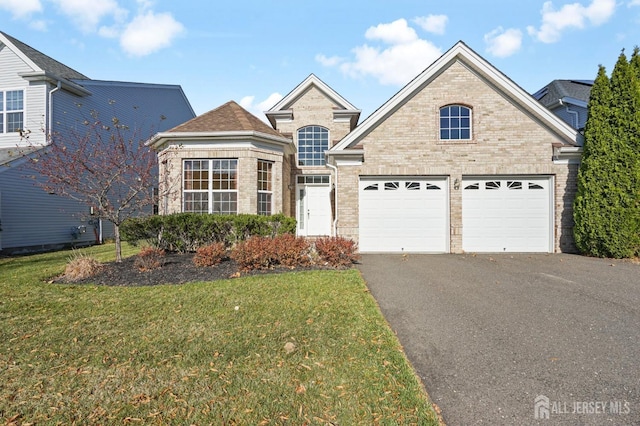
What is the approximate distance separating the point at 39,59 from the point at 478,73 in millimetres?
19459

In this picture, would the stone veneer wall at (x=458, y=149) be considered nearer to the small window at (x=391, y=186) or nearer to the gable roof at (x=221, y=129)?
the small window at (x=391, y=186)

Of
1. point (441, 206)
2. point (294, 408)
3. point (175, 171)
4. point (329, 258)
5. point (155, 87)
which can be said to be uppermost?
point (155, 87)

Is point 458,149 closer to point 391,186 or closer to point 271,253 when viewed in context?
point 391,186

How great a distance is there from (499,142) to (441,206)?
2864 millimetres

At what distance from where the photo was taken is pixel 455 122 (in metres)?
10.6

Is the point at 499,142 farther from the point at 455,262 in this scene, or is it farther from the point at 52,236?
the point at 52,236

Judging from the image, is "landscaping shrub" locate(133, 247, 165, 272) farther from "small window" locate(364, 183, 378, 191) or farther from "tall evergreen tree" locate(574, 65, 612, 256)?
"tall evergreen tree" locate(574, 65, 612, 256)

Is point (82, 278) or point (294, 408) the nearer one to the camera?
point (294, 408)

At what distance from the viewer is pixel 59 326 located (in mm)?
4363

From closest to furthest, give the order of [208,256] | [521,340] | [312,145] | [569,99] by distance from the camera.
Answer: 1. [521,340]
2. [208,256]
3. [312,145]
4. [569,99]

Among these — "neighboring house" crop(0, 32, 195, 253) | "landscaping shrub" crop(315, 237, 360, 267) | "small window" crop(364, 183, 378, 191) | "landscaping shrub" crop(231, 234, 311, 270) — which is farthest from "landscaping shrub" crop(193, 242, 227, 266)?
"neighboring house" crop(0, 32, 195, 253)

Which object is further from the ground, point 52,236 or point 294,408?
point 52,236

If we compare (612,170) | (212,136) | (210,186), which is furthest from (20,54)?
(612,170)

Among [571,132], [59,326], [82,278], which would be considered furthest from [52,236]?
[571,132]
